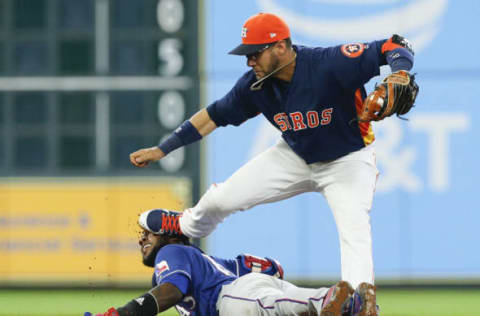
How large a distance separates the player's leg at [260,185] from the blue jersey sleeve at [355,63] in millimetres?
577

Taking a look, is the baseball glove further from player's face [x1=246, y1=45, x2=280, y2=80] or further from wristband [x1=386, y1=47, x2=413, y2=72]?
player's face [x1=246, y1=45, x2=280, y2=80]

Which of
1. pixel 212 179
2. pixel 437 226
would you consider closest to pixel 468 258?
pixel 437 226

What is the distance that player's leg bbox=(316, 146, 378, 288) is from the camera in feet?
15.6

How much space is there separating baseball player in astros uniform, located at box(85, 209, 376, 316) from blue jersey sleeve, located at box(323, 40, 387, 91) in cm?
110

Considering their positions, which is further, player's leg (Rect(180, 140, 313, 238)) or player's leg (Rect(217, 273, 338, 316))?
player's leg (Rect(180, 140, 313, 238))

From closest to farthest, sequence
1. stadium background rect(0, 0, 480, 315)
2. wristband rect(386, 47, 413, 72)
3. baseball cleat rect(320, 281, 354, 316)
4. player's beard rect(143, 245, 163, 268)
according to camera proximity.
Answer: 1. baseball cleat rect(320, 281, 354, 316)
2. wristband rect(386, 47, 413, 72)
3. player's beard rect(143, 245, 163, 268)
4. stadium background rect(0, 0, 480, 315)

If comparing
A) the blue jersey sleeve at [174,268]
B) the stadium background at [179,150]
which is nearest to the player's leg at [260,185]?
the blue jersey sleeve at [174,268]

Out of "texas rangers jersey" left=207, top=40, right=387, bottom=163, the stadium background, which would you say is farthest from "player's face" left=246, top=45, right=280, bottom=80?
the stadium background

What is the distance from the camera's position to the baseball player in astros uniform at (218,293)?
447cm

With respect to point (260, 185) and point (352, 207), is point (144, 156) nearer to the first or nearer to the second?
point (260, 185)

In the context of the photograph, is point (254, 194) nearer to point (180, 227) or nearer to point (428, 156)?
point (180, 227)

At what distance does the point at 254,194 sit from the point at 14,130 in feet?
15.2

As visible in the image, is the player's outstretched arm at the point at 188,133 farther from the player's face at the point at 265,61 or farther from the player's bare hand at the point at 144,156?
the player's face at the point at 265,61

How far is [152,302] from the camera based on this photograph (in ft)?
15.0
